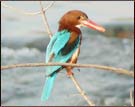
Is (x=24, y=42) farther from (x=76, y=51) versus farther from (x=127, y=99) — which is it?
(x=76, y=51)

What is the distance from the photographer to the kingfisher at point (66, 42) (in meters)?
1.25

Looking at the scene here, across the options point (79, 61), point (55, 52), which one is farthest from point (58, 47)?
point (79, 61)

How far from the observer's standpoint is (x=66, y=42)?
1.33 metres

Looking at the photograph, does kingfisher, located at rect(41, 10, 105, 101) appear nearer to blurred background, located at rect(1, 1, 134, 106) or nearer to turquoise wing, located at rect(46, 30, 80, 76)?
turquoise wing, located at rect(46, 30, 80, 76)

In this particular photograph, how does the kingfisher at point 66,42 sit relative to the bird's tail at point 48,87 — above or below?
above

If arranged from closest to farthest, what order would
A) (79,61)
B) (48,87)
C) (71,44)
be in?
(48,87) → (71,44) → (79,61)

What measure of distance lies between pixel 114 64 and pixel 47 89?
3.09m

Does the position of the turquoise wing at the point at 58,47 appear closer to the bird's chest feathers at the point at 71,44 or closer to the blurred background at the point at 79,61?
the bird's chest feathers at the point at 71,44

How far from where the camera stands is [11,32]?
15.1 ft

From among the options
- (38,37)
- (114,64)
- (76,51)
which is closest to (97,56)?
(114,64)

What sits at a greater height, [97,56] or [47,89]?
[47,89]

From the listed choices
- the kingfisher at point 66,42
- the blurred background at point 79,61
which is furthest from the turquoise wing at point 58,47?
the blurred background at point 79,61

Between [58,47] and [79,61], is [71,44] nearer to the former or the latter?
[58,47]

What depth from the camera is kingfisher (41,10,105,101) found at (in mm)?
1254
